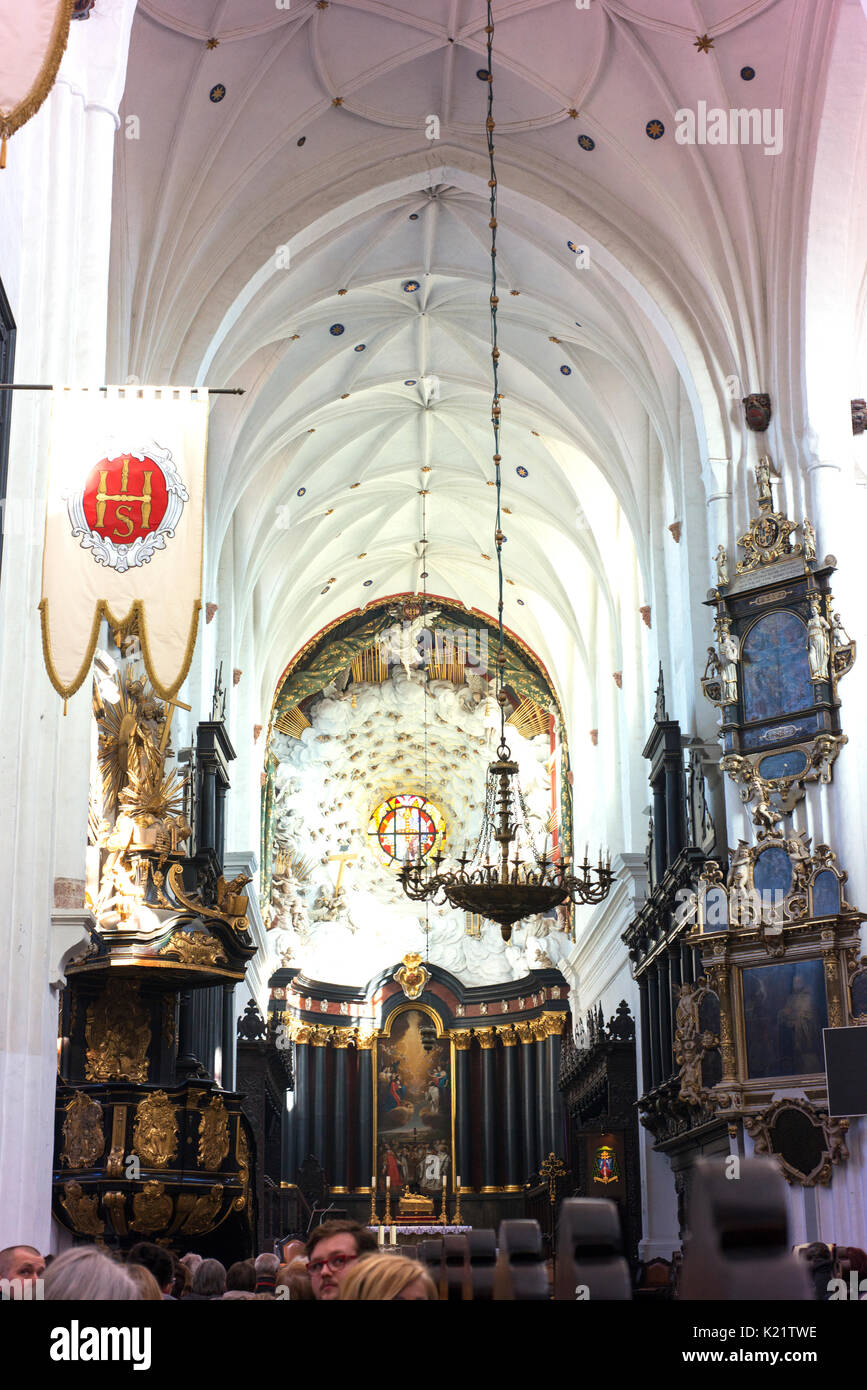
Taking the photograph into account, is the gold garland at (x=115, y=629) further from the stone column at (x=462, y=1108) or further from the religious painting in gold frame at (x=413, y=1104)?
the stone column at (x=462, y=1108)

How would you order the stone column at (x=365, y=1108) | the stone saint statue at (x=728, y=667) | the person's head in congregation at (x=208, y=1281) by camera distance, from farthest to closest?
1. the stone column at (x=365, y=1108)
2. the stone saint statue at (x=728, y=667)
3. the person's head in congregation at (x=208, y=1281)

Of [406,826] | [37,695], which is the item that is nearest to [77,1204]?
[37,695]

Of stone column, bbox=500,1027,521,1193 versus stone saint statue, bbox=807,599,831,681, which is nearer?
stone saint statue, bbox=807,599,831,681

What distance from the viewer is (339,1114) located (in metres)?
29.7

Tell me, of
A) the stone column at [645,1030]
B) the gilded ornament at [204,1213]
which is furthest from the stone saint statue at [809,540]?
the gilded ornament at [204,1213]

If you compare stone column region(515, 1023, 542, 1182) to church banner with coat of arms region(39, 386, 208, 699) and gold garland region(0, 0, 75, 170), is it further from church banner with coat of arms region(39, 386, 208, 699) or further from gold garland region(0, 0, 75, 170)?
gold garland region(0, 0, 75, 170)

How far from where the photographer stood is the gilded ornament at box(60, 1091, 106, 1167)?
39.3ft

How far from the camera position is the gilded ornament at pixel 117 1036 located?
536 inches

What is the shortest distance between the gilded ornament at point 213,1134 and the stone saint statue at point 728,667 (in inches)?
245

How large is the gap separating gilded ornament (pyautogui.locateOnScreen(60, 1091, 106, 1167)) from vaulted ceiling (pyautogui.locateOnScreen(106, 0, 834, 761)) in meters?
8.01

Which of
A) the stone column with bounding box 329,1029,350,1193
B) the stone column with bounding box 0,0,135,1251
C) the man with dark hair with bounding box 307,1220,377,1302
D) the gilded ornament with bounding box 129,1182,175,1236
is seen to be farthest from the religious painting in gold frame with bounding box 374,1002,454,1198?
the man with dark hair with bounding box 307,1220,377,1302

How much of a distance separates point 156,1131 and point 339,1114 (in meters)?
18.2
